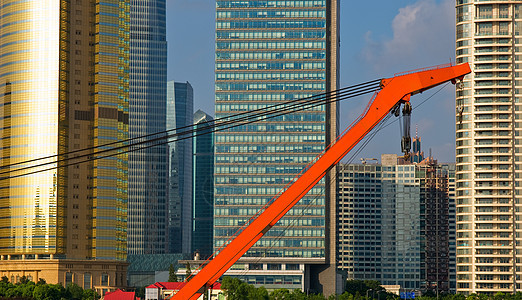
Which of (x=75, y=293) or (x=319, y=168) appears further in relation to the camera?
(x=75, y=293)

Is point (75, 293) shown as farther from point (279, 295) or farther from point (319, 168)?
point (319, 168)

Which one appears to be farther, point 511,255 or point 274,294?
point 511,255

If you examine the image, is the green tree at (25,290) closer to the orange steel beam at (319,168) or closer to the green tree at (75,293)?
the green tree at (75,293)

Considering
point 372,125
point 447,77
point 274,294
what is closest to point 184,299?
point 372,125

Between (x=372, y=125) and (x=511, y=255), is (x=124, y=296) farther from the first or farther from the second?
(x=372, y=125)

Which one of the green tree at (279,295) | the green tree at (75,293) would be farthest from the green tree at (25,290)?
the green tree at (279,295)

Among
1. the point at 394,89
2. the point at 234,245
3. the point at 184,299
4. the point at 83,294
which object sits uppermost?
the point at 394,89

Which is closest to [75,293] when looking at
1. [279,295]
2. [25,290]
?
[25,290]

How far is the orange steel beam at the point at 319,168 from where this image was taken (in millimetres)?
57531

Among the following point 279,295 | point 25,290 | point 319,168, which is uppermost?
point 319,168

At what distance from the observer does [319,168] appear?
5822 centimetres

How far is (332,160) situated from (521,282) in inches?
5990

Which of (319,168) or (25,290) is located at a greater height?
(319,168)

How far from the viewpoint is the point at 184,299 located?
2271 inches
